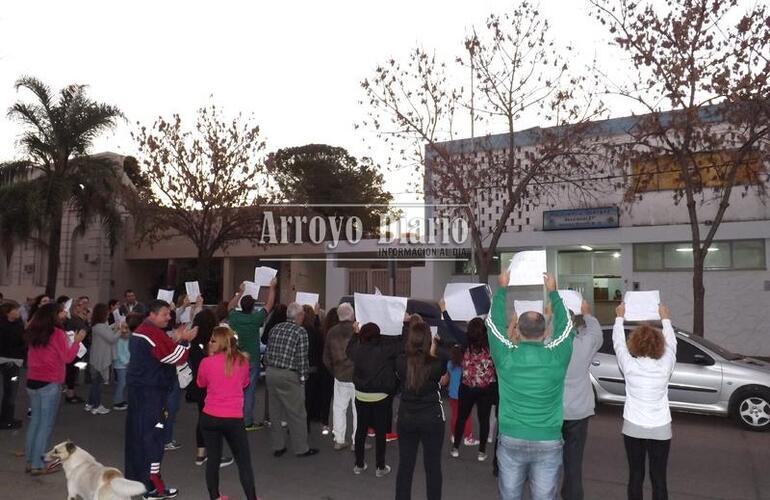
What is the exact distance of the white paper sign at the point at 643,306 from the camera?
529 cm

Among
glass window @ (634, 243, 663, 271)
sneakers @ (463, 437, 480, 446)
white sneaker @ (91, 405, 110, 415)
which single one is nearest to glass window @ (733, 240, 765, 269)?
glass window @ (634, 243, 663, 271)

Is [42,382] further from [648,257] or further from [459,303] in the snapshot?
[648,257]

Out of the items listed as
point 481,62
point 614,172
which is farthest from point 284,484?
point 614,172

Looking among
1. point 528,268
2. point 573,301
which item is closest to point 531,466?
point 528,268

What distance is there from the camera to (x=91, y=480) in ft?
15.5

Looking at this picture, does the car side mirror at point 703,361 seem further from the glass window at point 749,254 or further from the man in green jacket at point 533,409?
the glass window at point 749,254

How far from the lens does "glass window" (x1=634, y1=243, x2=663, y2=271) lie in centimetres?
1927

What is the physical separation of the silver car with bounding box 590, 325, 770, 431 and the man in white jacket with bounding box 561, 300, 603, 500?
4332 millimetres

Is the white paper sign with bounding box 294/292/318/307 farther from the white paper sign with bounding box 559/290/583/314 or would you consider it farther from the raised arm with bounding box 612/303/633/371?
the raised arm with bounding box 612/303/633/371

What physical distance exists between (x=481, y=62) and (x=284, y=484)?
42.6ft

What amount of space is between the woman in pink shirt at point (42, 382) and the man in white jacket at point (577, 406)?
484cm

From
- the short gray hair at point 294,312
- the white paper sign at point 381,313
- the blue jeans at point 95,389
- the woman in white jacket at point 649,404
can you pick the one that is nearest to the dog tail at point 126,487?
the white paper sign at point 381,313

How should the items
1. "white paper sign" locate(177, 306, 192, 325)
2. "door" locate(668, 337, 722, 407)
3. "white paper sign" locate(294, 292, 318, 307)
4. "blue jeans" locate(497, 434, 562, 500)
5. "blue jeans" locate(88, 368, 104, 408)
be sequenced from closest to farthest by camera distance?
"blue jeans" locate(497, 434, 562, 500)
"white paper sign" locate(294, 292, 318, 307)
"door" locate(668, 337, 722, 407)
"blue jeans" locate(88, 368, 104, 408)
"white paper sign" locate(177, 306, 192, 325)

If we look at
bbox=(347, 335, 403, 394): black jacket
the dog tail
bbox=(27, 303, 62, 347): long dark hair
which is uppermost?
bbox=(27, 303, 62, 347): long dark hair
